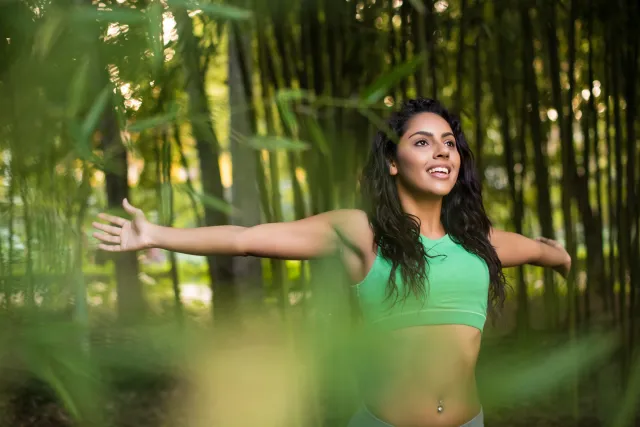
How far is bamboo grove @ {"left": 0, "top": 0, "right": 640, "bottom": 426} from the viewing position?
1.11m

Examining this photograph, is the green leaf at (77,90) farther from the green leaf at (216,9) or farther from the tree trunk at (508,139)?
the tree trunk at (508,139)

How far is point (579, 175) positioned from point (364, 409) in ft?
3.70

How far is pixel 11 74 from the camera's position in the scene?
1.15 m

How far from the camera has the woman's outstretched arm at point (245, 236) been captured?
107 centimetres

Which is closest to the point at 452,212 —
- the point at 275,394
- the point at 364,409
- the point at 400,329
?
the point at 400,329

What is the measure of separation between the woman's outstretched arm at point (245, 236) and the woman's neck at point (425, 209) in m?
0.07

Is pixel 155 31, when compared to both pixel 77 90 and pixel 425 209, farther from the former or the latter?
pixel 425 209

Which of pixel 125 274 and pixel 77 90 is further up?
pixel 77 90

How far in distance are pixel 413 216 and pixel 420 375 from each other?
0.24 metres

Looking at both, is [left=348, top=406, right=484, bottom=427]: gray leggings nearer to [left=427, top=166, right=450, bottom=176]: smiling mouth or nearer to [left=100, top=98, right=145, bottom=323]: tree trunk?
[left=427, top=166, right=450, bottom=176]: smiling mouth

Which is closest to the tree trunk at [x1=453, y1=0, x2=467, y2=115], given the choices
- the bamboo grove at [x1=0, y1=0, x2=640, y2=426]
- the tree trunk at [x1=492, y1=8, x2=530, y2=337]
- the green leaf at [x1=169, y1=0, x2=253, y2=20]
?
the bamboo grove at [x1=0, y1=0, x2=640, y2=426]

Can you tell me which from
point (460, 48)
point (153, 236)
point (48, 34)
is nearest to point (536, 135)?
point (460, 48)

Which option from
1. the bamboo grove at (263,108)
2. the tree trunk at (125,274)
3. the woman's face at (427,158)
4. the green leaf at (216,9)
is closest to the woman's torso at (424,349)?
the woman's face at (427,158)

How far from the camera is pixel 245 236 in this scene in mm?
1127
